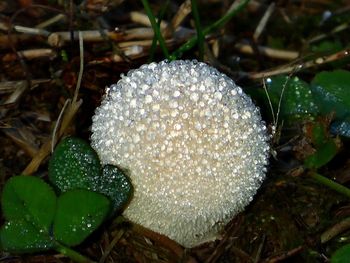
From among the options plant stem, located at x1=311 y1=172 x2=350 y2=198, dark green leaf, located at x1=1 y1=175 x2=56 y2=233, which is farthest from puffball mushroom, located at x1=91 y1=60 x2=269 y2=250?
plant stem, located at x1=311 y1=172 x2=350 y2=198

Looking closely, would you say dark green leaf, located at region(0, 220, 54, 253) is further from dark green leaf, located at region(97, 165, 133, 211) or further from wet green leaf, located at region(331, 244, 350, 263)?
wet green leaf, located at region(331, 244, 350, 263)

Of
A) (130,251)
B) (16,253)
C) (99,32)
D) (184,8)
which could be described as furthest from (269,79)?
(16,253)

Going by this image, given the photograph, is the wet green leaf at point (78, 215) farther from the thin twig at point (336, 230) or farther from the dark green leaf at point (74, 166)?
the thin twig at point (336, 230)

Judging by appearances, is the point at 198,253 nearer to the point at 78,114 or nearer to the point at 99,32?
the point at 78,114

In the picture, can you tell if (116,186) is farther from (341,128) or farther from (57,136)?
(341,128)

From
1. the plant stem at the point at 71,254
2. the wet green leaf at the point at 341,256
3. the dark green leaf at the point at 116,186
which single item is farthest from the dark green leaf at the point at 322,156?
the plant stem at the point at 71,254
